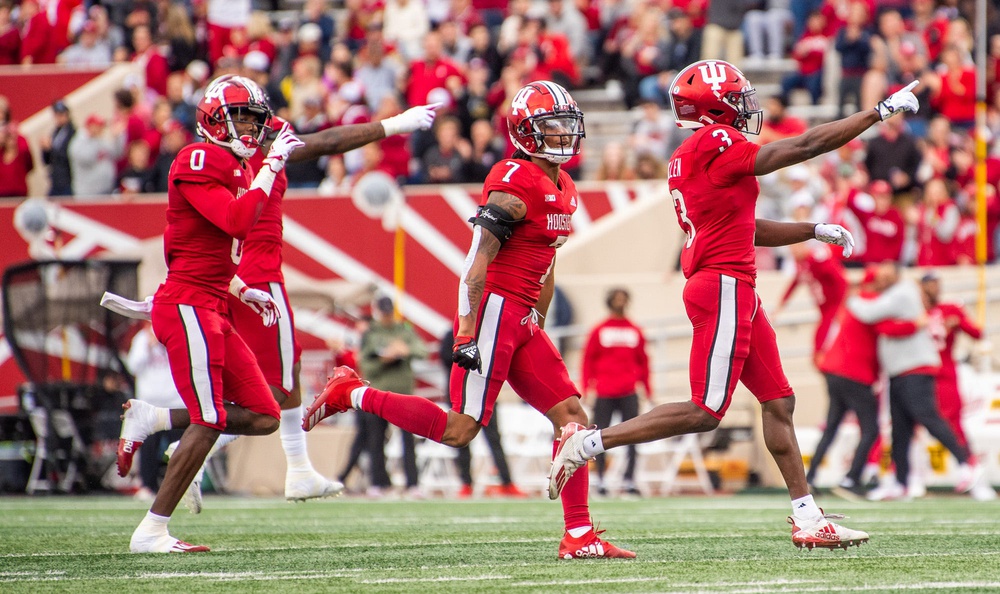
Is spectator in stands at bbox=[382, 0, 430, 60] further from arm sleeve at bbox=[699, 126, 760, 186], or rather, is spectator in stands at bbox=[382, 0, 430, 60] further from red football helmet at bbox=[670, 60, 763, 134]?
arm sleeve at bbox=[699, 126, 760, 186]

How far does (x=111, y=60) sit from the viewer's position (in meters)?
19.4

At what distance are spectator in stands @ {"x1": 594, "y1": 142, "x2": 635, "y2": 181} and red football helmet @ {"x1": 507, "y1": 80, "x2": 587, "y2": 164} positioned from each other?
9.11 meters

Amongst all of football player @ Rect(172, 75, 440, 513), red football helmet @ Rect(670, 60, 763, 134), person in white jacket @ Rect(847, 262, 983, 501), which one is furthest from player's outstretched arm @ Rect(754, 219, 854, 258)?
person in white jacket @ Rect(847, 262, 983, 501)

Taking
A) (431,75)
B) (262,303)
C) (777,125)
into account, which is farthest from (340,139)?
(431,75)

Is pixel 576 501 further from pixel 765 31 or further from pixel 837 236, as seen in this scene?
pixel 765 31

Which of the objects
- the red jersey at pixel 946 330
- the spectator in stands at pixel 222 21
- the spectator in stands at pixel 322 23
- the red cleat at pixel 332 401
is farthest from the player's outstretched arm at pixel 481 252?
the spectator in stands at pixel 222 21

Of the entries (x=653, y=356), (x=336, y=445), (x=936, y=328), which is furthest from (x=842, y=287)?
(x=336, y=445)

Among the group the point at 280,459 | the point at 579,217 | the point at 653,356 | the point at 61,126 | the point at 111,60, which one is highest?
the point at 111,60

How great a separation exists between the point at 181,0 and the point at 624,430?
1514 cm

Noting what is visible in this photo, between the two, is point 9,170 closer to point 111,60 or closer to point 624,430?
point 111,60

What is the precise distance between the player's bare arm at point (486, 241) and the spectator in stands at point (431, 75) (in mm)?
11128

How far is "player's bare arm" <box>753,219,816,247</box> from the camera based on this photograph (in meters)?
6.77

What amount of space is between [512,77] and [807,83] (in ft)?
11.2

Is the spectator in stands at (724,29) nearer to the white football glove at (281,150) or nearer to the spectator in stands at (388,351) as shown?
the spectator in stands at (388,351)
